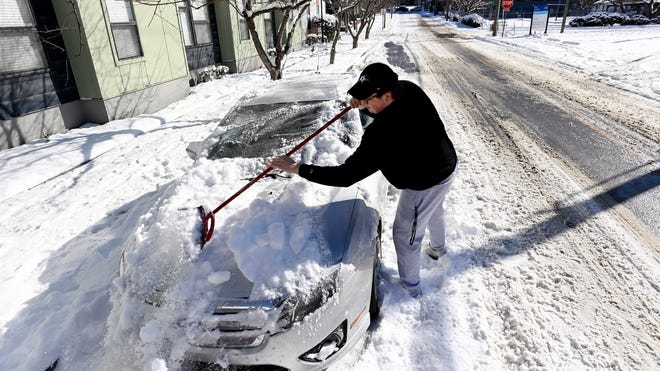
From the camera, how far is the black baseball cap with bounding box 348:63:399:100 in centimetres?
240

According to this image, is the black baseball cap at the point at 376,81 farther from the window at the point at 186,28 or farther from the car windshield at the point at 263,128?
the window at the point at 186,28

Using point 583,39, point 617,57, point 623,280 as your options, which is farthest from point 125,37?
point 583,39

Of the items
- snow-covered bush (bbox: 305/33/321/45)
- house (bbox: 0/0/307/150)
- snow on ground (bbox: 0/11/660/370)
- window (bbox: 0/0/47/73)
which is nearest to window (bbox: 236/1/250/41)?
house (bbox: 0/0/307/150)

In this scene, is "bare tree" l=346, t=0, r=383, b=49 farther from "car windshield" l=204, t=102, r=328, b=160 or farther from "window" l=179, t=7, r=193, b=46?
"car windshield" l=204, t=102, r=328, b=160

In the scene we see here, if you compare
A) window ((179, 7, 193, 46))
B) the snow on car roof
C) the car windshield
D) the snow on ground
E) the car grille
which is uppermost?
window ((179, 7, 193, 46))

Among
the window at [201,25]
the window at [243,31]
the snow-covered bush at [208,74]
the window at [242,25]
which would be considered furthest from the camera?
the window at [243,31]

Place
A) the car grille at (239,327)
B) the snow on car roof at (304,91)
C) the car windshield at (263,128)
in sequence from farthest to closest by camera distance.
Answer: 1. the snow on car roof at (304,91)
2. the car windshield at (263,128)
3. the car grille at (239,327)

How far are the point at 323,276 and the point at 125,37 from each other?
904 cm

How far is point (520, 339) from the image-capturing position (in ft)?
8.42

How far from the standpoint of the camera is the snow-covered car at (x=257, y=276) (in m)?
2.01

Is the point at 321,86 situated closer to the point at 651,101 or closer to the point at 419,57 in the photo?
the point at 651,101

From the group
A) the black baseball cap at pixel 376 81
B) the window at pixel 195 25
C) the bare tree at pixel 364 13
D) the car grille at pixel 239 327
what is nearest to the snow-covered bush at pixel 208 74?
the window at pixel 195 25

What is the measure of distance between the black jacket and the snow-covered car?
31 centimetres

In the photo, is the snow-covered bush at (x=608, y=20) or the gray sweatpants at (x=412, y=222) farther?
the snow-covered bush at (x=608, y=20)
